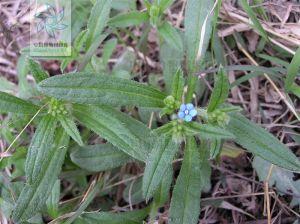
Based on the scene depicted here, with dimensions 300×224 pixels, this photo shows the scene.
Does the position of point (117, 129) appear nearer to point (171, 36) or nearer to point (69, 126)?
point (69, 126)

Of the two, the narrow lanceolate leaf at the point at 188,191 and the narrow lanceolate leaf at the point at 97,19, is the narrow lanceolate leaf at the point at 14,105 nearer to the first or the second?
the narrow lanceolate leaf at the point at 97,19

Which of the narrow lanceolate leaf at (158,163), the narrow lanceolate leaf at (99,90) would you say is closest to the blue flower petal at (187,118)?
the narrow lanceolate leaf at (158,163)

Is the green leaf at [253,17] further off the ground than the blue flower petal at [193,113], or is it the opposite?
the green leaf at [253,17]

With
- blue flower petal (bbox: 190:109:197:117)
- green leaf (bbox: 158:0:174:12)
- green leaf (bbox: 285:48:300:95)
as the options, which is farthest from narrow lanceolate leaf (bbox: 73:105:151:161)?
green leaf (bbox: 285:48:300:95)

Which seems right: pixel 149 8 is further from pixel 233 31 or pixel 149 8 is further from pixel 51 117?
pixel 51 117

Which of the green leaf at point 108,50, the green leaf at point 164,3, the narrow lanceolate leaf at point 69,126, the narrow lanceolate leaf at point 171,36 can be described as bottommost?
the narrow lanceolate leaf at point 69,126

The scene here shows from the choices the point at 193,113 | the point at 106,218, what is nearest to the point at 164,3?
the point at 193,113

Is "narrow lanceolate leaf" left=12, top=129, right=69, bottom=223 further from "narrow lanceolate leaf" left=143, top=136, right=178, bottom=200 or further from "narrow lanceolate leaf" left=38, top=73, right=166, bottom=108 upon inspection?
"narrow lanceolate leaf" left=143, top=136, right=178, bottom=200
